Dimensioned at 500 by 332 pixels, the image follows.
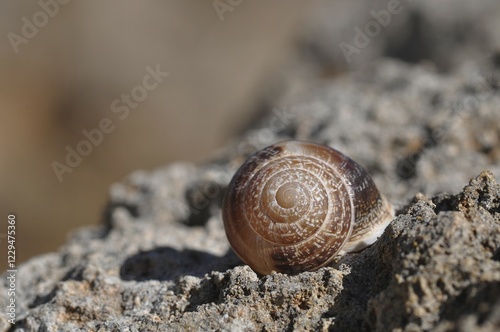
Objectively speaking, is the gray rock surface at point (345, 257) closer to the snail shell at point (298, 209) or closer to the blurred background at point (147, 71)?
the snail shell at point (298, 209)

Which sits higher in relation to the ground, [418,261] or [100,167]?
[100,167]

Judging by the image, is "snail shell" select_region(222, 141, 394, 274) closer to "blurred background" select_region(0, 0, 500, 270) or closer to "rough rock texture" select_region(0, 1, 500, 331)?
"rough rock texture" select_region(0, 1, 500, 331)

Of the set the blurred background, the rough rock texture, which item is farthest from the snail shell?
the blurred background

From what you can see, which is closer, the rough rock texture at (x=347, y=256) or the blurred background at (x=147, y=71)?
the rough rock texture at (x=347, y=256)

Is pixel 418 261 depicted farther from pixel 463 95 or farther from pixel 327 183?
pixel 463 95

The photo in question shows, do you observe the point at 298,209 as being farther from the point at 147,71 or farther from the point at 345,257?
the point at 147,71

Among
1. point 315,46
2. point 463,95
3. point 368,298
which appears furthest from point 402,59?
point 368,298

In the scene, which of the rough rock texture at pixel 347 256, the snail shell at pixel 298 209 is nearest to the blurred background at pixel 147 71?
the rough rock texture at pixel 347 256
